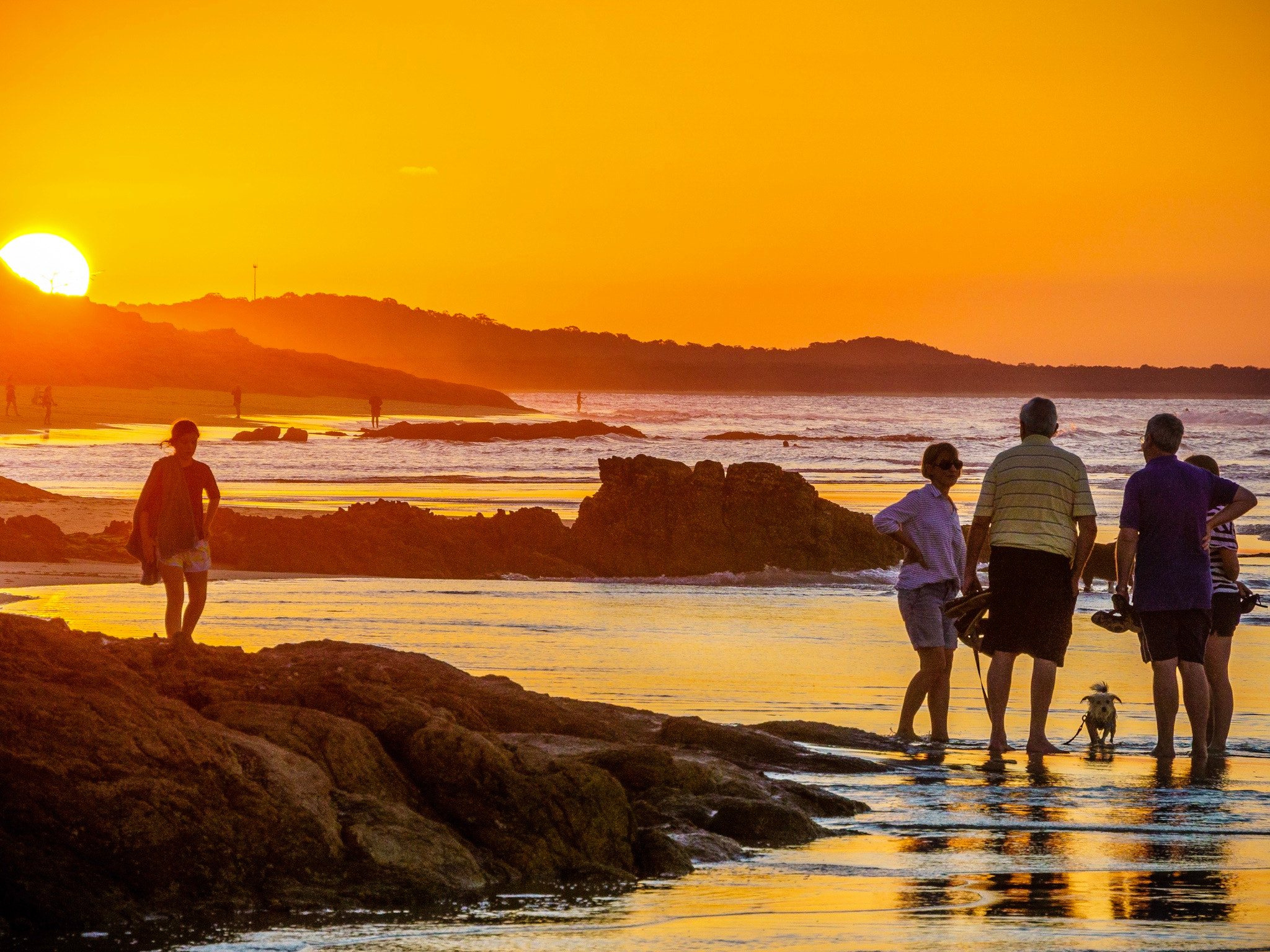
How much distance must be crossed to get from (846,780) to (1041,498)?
1.82 metres

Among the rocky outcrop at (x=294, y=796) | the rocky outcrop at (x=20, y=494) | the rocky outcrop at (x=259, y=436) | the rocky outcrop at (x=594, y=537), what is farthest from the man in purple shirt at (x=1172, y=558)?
the rocky outcrop at (x=259, y=436)

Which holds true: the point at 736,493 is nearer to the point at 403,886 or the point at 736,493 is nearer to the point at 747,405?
the point at 403,886

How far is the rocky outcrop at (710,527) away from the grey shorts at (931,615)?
320 inches

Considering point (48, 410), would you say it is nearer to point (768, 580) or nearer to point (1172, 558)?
point (768, 580)

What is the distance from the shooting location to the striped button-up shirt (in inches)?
326

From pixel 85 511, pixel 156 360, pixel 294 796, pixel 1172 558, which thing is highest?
pixel 156 360

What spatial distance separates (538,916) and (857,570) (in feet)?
39.8

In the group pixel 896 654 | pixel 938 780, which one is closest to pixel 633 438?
pixel 896 654

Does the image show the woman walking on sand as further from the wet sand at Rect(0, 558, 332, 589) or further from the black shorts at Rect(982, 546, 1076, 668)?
the black shorts at Rect(982, 546, 1076, 668)

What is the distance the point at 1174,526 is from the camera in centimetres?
780

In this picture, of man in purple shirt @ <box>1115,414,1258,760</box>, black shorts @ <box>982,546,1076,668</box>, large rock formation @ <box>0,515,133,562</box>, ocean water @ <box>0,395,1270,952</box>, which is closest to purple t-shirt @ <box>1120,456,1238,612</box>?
man in purple shirt @ <box>1115,414,1258,760</box>

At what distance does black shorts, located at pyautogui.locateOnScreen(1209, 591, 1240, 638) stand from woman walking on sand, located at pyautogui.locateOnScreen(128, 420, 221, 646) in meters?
5.87

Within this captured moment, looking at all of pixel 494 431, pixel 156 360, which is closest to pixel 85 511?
pixel 494 431

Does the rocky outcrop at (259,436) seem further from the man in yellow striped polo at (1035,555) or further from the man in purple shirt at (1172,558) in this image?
the man in purple shirt at (1172,558)
